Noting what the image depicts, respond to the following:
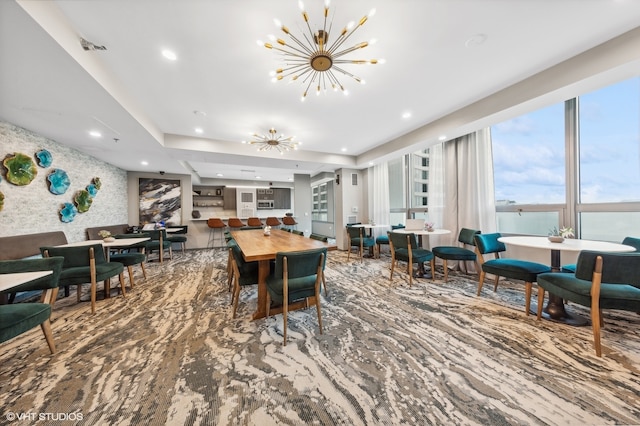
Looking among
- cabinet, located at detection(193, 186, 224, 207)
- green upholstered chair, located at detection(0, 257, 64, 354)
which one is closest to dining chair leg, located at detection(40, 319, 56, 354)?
green upholstered chair, located at detection(0, 257, 64, 354)

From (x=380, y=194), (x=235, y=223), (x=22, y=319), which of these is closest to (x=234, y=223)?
(x=235, y=223)

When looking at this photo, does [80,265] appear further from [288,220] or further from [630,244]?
[630,244]

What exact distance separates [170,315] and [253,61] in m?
3.06

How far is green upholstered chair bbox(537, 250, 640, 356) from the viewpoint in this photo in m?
1.69

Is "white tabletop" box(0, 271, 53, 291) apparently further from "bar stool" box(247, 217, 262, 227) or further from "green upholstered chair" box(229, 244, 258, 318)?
"bar stool" box(247, 217, 262, 227)

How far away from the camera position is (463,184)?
4156mm

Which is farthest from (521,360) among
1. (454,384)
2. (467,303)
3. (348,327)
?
(348,327)

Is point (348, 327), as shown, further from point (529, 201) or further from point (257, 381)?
point (529, 201)

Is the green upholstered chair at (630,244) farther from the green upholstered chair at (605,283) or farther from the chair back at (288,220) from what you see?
the chair back at (288,220)

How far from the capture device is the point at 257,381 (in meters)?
1.53

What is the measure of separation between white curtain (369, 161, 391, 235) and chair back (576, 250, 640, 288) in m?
4.29

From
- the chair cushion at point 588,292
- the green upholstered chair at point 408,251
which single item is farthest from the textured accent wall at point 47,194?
the chair cushion at point 588,292

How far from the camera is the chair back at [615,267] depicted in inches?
65.7

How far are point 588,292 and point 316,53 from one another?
3.23m
